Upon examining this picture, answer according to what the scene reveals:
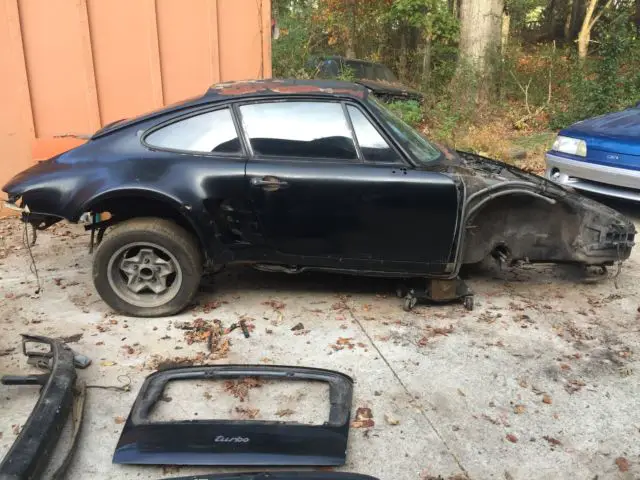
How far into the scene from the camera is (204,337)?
385 cm

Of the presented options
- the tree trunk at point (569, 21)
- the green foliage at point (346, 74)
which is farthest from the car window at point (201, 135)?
the tree trunk at point (569, 21)

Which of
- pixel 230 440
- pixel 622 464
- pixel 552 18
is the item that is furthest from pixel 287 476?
pixel 552 18

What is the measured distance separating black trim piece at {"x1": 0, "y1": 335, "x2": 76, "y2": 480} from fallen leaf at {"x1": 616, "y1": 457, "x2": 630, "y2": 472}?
2614 mm

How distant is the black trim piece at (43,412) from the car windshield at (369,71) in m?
9.02

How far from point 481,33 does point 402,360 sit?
9.98 meters

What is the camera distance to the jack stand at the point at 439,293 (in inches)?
165

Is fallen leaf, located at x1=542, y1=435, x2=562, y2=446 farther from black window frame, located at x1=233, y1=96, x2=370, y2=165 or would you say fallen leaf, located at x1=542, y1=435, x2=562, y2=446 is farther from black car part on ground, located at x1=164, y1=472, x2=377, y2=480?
black window frame, located at x1=233, y1=96, x2=370, y2=165

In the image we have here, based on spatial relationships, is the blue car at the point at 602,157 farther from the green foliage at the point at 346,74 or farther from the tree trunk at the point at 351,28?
the tree trunk at the point at 351,28

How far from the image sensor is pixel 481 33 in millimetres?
11664

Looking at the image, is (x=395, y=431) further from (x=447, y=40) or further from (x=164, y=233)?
(x=447, y=40)

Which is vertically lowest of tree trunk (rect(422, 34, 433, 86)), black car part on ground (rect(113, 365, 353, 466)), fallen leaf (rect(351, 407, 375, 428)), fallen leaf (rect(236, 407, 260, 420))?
fallen leaf (rect(236, 407, 260, 420))

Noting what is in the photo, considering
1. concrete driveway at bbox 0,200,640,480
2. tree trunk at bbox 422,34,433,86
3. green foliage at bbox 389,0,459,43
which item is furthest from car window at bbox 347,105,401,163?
green foliage at bbox 389,0,459,43

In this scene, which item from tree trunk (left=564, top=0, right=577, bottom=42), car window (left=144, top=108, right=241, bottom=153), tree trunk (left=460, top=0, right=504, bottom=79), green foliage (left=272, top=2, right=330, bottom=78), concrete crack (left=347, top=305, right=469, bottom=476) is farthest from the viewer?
tree trunk (left=564, top=0, right=577, bottom=42)

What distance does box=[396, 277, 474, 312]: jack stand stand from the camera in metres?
4.20
